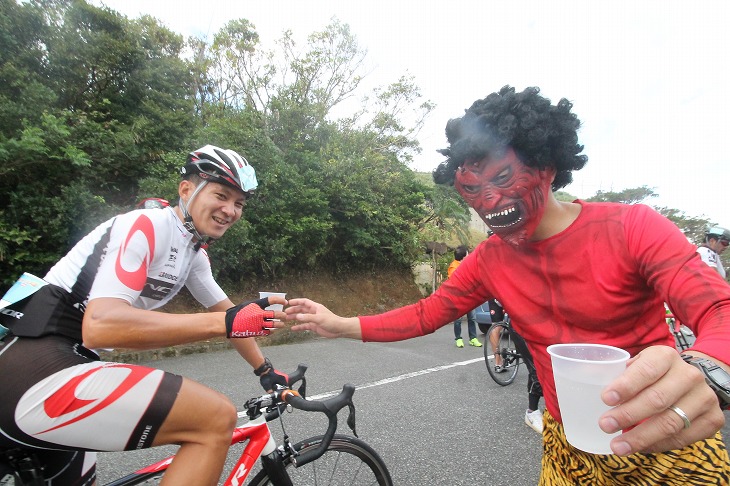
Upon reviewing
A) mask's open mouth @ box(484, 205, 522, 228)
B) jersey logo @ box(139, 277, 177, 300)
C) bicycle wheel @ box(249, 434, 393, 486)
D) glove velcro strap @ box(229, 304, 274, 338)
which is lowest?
bicycle wheel @ box(249, 434, 393, 486)

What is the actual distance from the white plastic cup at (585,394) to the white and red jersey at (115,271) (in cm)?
147

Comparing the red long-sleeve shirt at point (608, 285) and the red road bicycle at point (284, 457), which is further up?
the red long-sleeve shirt at point (608, 285)

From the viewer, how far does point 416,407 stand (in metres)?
4.56

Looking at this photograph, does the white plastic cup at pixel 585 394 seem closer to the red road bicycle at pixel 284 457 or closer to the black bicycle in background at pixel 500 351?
the red road bicycle at pixel 284 457

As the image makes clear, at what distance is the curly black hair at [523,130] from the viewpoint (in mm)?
1379

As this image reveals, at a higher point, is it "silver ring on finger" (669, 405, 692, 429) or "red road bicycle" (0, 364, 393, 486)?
"silver ring on finger" (669, 405, 692, 429)

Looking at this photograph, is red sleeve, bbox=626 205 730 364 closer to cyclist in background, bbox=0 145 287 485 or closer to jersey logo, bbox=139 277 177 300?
cyclist in background, bbox=0 145 287 485

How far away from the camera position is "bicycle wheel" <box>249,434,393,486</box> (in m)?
2.08

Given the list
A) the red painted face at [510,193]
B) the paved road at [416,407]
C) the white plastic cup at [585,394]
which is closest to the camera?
the white plastic cup at [585,394]

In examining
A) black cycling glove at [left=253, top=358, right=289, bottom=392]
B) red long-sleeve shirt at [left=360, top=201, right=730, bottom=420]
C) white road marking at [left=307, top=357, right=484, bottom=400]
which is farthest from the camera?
white road marking at [left=307, top=357, right=484, bottom=400]

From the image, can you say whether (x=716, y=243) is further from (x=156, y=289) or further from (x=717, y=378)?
(x=156, y=289)

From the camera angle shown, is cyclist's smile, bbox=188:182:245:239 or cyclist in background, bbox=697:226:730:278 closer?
cyclist's smile, bbox=188:182:245:239

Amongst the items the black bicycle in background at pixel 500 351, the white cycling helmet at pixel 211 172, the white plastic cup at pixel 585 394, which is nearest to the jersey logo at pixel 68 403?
the white cycling helmet at pixel 211 172

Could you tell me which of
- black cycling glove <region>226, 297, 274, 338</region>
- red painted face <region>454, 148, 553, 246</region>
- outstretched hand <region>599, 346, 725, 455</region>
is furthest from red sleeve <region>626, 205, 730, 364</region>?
black cycling glove <region>226, 297, 274, 338</region>
